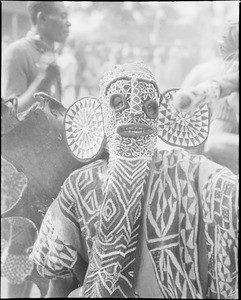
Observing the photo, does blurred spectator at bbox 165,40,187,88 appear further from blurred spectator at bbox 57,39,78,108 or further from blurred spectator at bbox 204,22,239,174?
blurred spectator at bbox 204,22,239,174

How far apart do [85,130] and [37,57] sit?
1721mm

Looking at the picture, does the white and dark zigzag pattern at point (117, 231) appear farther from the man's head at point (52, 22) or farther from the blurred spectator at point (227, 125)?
the man's head at point (52, 22)

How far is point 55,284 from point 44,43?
6.71 ft

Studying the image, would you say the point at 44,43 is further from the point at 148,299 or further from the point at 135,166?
the point at 148,299

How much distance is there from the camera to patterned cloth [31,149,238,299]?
1.83 m

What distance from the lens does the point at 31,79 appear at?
143 inches

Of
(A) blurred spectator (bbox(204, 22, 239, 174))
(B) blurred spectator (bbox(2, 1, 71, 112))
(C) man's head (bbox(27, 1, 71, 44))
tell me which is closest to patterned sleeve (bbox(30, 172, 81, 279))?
(A) blurred spectator (bbox(204, 22, 239, 174))

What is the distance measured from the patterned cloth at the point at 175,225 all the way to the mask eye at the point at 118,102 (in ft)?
0.80

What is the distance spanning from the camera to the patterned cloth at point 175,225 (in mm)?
1833

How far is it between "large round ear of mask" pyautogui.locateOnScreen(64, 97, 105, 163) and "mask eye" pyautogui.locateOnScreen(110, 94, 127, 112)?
12 cm

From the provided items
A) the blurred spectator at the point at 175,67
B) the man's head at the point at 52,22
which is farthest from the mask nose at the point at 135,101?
the blurred spectator at the point at 175,67

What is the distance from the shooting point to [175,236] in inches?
74.1

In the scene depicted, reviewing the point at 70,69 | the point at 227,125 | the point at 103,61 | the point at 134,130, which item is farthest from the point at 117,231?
the point at 103,61

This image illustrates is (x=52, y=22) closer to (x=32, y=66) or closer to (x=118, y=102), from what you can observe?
(x=32, y=66)
